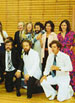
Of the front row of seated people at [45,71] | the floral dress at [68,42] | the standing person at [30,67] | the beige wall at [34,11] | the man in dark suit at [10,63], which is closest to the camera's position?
the front row of seated people at [45,71]

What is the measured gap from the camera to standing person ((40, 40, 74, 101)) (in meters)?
3.40

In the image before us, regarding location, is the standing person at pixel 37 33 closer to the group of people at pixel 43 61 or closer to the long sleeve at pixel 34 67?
the group of people at pixel 43 61

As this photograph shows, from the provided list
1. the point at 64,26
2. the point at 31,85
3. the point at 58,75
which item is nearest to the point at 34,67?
the point at 31,85

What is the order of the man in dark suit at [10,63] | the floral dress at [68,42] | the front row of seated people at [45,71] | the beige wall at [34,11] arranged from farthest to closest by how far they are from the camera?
the beige wall at [34,11]
the man in dark suit at [10,63]
the floral dress at [68,42]
the front row of seated people at [45,71]

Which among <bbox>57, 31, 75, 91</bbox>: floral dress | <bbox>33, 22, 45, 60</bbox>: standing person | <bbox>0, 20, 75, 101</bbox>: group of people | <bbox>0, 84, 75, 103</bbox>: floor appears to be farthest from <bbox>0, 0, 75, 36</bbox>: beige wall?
<bbox>0, 84, 75, 103</bbox>: floor

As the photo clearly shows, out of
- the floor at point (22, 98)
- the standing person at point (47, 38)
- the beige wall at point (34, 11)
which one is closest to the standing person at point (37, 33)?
the standing person at point (47, 38)

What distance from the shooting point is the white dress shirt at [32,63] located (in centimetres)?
358

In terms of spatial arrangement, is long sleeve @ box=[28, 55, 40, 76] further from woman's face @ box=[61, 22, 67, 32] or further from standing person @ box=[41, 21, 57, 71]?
woman's face @ box=[61, 22, 67, 32]

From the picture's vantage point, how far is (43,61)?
4.17m

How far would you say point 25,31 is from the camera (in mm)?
4086

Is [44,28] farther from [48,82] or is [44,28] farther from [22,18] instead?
[22,18]

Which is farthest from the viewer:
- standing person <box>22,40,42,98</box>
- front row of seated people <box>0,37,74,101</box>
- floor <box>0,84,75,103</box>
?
standing person <box>22,40,42,98</box>

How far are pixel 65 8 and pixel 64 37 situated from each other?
78.0 inches

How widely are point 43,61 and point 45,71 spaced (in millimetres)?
621
